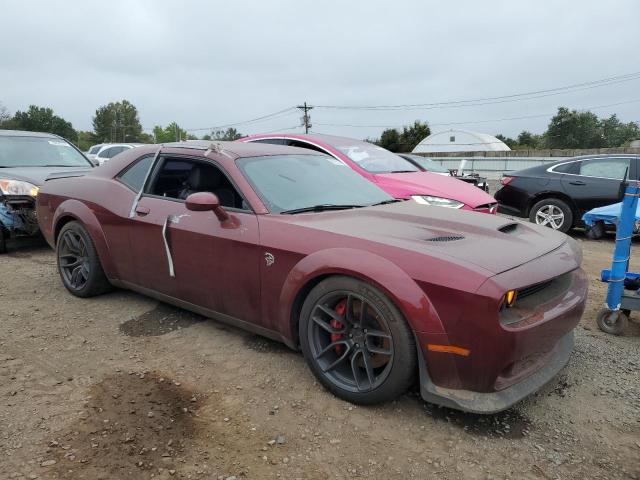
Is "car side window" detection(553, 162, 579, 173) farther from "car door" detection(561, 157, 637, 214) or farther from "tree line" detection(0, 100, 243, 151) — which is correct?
"tree line" detection(0, 100, 243, 151)

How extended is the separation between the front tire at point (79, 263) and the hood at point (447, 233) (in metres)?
2.25

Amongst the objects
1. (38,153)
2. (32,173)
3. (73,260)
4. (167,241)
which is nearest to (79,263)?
(73,260)

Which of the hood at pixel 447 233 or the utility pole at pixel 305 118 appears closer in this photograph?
the hood at pixel 447 233

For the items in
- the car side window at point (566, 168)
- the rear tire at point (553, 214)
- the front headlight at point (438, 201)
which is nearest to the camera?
the front headlight at point (438, 201)

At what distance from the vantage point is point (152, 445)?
2.32m

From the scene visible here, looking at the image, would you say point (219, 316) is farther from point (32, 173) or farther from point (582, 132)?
point (582, 132)

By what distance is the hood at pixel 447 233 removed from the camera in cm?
245

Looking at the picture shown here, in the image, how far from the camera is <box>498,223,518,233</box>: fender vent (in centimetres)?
295

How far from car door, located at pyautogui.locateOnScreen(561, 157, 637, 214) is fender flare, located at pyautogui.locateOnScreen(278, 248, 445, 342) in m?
6.78

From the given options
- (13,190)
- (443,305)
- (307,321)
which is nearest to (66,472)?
(307,321)

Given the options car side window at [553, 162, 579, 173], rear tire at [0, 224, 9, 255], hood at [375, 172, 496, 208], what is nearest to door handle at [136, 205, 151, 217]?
hood at [375, 172, 496, 208]

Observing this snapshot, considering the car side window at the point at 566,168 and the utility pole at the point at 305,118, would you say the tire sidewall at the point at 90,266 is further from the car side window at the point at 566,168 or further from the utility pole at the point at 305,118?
the utility pole at the point at 305,118

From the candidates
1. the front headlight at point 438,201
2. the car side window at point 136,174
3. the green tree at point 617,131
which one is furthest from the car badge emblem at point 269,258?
the green tree at point 617,131

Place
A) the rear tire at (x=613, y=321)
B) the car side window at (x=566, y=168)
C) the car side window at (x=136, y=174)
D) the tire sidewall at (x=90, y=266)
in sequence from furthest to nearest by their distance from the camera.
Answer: the car side window at (x=566, y=168)
the tire sidewall at (x=90, y=266)
the car side window at (x=136, y=174)
the rear tire at (x=613, y=321)
